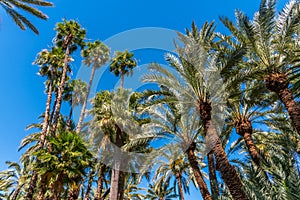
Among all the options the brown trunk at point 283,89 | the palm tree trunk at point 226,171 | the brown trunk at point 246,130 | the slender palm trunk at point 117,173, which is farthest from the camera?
the slender palm trunk at point 117,173

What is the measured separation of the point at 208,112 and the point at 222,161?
225cm

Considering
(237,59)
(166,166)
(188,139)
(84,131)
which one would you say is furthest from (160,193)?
(237,59)

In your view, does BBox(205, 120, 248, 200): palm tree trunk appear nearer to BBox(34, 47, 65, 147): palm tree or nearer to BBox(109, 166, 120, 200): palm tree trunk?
BBox(109, 166, 120, 200): palm tree trunk

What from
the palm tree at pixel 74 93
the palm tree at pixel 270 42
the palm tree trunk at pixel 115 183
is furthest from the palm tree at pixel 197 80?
the palm tree at pixel 74 93

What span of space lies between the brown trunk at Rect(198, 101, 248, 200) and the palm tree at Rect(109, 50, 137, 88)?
14.9 m

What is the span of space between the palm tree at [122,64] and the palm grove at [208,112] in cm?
378

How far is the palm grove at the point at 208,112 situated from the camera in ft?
32.6

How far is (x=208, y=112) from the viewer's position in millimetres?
11391

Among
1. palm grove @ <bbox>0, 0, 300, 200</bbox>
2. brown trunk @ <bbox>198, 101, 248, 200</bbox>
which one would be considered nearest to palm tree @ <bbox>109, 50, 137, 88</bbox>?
palm grove @ <bbox>0, 0, 300, 200</bbox>

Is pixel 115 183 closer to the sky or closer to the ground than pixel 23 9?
closer to the ground

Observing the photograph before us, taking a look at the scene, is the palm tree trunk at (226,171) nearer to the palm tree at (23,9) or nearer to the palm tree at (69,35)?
the palm tree at (23,9)

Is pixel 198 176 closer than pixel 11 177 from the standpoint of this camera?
Yes

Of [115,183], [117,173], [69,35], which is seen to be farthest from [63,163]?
[69,35]

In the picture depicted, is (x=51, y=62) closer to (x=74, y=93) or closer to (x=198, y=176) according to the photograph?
(x=74, y=93)
